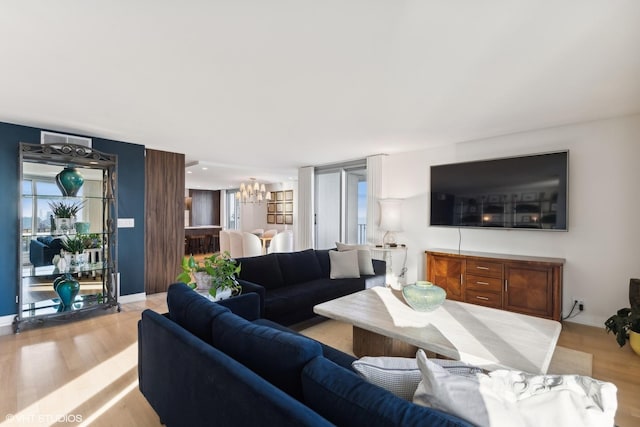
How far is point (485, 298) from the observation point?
3754 mm

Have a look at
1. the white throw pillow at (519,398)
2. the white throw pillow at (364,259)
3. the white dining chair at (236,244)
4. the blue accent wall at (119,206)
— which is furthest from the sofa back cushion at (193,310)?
the white dining chair at (236,244)

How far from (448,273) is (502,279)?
641 millimetres

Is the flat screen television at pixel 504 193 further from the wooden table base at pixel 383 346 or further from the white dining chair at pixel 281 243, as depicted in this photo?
the white dining chair at pixel 281 243

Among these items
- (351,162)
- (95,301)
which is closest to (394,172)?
(351,162)

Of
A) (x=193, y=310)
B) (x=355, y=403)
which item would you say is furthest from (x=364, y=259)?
(x=355, y=403)

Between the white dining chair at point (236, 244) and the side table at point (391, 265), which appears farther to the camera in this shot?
the white dining chair at point (236, 244)

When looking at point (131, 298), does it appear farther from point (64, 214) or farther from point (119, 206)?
point (64, 214)

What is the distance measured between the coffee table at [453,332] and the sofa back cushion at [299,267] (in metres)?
1.09

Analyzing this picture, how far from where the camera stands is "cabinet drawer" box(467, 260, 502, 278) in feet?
12.0

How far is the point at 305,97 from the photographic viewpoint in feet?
8.79

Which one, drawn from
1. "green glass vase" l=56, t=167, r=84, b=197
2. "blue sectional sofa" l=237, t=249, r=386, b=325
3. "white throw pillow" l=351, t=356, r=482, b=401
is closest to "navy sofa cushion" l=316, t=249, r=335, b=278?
"blue sectional sofa" l=237, t=249, r=386, b=325

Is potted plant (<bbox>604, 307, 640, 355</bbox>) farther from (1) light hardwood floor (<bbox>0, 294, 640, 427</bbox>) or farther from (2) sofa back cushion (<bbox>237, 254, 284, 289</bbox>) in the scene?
(2) sofa back cushion (<bbox>237, 254, 284, 289</bbox>)

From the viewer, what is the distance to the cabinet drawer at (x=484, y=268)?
12.0ft

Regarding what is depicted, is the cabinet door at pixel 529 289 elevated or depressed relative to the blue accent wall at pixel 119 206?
depressed
